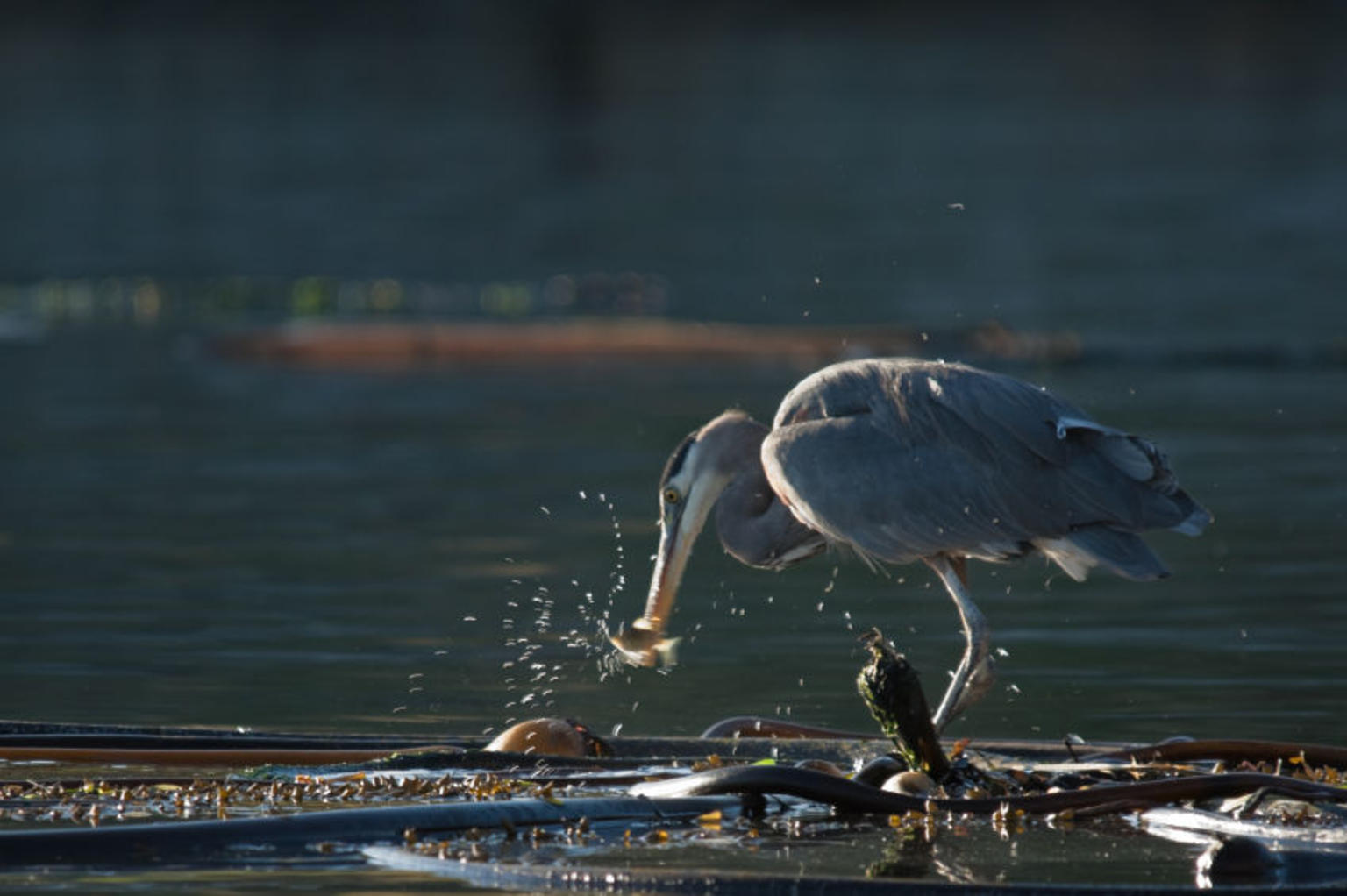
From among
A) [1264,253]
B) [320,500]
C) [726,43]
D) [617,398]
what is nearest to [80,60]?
[726,43]

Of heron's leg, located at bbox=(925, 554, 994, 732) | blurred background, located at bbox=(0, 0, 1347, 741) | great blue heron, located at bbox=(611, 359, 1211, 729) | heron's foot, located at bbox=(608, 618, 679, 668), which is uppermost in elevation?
great blue heron, located at bbox=(611, 359, 1211, 729)

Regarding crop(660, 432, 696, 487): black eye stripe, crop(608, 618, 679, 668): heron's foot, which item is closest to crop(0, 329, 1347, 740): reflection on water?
crop(608, 618, 679, 668): heron's foot

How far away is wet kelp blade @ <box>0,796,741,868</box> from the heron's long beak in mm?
2067

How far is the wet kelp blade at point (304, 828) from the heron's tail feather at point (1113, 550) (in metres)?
1.91

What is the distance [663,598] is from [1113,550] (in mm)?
1686

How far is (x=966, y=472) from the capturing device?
28.8 feet

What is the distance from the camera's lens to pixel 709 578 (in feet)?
41.5

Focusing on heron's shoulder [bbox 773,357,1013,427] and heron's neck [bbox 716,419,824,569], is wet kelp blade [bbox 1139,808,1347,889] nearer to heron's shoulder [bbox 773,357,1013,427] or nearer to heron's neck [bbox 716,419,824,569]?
heron's shoulder [bbox 773,357,1013,427]

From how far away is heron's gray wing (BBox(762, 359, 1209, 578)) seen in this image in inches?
337

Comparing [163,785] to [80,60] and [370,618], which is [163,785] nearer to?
[370,618]

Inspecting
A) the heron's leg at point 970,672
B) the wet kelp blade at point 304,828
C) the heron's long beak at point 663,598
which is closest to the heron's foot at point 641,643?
the heron's long beak at point 663,598

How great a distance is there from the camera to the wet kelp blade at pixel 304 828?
6.55 m

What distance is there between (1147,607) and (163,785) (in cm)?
530

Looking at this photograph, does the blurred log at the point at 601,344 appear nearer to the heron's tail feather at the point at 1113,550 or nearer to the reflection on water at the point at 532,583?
the reflection on water at the point at 532,583
